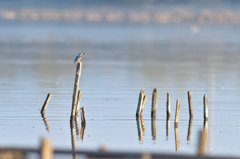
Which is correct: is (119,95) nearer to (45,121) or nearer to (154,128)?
(45,121)

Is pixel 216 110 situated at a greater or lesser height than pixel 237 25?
lesser

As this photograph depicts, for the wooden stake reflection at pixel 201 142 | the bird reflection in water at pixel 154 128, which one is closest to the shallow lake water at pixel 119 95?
the bird reflection in water at pixel 154 128

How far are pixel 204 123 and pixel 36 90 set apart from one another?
1009cm

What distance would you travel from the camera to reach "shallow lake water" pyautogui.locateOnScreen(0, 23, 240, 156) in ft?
74.2

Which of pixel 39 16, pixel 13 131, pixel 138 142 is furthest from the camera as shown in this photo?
pixel 39 16

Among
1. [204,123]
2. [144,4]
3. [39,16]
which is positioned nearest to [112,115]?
[204,123]

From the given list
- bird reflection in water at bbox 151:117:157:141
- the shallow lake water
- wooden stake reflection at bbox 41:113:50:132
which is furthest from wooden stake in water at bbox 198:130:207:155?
wooden stake reflection at bbox 41:113:50:132

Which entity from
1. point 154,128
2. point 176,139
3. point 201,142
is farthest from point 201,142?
point 154,128

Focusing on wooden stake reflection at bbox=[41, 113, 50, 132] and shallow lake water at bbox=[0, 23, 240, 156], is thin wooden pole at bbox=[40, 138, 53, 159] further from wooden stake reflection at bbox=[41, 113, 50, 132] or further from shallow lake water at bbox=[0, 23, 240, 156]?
wooden stake reflection at bbox=[41, 113, 50, 132]

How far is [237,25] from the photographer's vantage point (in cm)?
11400

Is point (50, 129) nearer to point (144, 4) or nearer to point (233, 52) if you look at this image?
point (233, 52)

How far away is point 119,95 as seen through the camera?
31.9 m

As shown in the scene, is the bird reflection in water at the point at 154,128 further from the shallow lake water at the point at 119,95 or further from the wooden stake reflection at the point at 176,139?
the wooden stake reflection at the point at 176,139

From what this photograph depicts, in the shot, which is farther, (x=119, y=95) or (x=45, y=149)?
(x=119, y=95)
